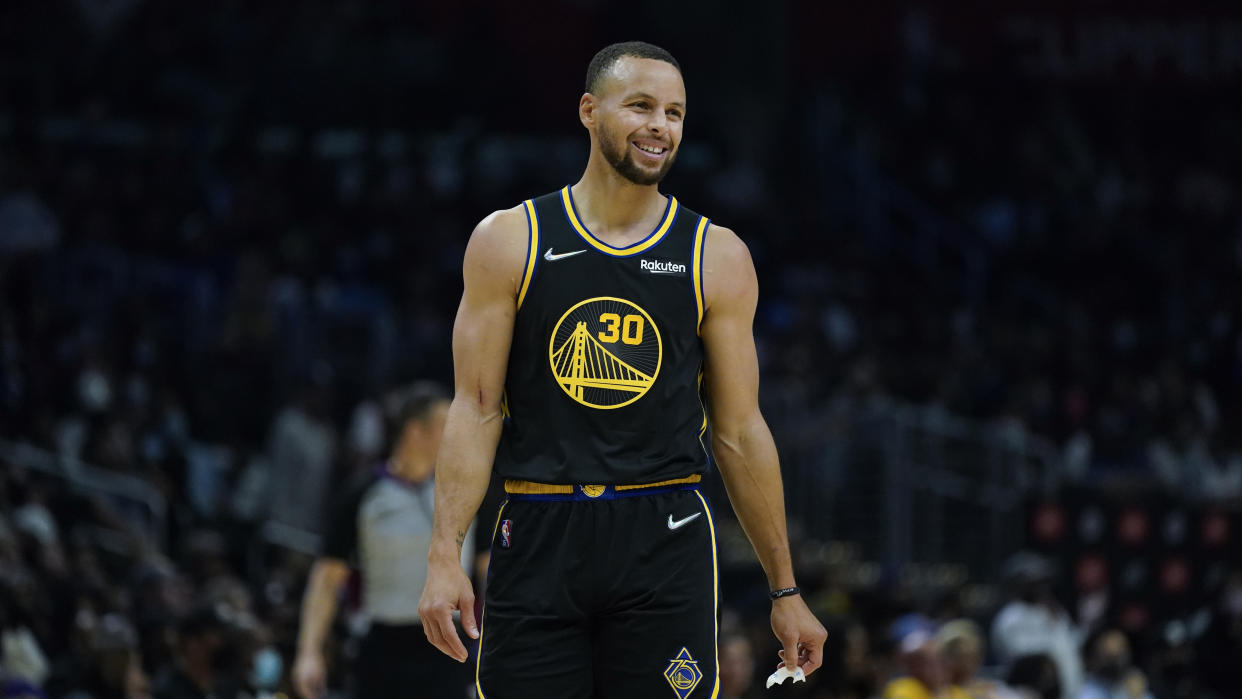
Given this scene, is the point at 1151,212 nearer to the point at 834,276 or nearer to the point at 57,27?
the point at 834,276

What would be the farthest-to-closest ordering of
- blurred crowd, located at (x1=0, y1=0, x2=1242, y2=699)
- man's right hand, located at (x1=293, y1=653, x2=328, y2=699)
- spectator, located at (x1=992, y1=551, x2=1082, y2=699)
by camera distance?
1. spectator, located at (x1=992, y1=551, x2=1082, y2=699)
2. blurred crowd, located at (x1=0, y1=0, x2=1242, y2=699)
3. man's right hand, located at (x1=293, y1=653, x2=328, y2=699)

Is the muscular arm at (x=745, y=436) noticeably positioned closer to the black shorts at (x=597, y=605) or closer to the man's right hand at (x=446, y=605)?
the black shorts at (x=597, y=605)

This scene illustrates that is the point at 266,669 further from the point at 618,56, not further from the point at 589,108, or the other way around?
the point at 618,56

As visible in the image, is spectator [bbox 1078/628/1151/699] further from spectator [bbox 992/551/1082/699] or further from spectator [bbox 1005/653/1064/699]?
spectator [bbox 992/551/1082/699]

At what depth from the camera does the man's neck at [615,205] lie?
4.62m

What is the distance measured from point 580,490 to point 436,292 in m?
12.1

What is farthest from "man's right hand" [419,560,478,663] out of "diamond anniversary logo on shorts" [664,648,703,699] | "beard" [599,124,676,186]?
"beard" [599,124,676,186]

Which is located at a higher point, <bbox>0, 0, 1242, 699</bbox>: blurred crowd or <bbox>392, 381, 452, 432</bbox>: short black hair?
<bbox>0, 0, 1242, 699</bbox>: blurred crowd

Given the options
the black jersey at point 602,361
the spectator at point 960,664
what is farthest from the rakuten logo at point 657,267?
the spectator at point 960,664

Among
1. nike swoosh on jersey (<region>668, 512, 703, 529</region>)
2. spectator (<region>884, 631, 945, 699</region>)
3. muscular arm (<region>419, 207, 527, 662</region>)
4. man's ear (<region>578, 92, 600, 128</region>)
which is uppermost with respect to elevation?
man's ear (<region>578, 92, 600, 128</region>)

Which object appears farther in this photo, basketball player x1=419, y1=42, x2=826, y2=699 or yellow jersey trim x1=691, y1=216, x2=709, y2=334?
yellow jersey trim x1=691, y1=216, x2=709, y2=334

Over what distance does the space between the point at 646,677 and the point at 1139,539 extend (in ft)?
33.4

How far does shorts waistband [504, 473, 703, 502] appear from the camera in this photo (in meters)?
4.47

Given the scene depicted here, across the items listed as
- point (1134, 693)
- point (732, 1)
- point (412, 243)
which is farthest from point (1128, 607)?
point (732, 1)
